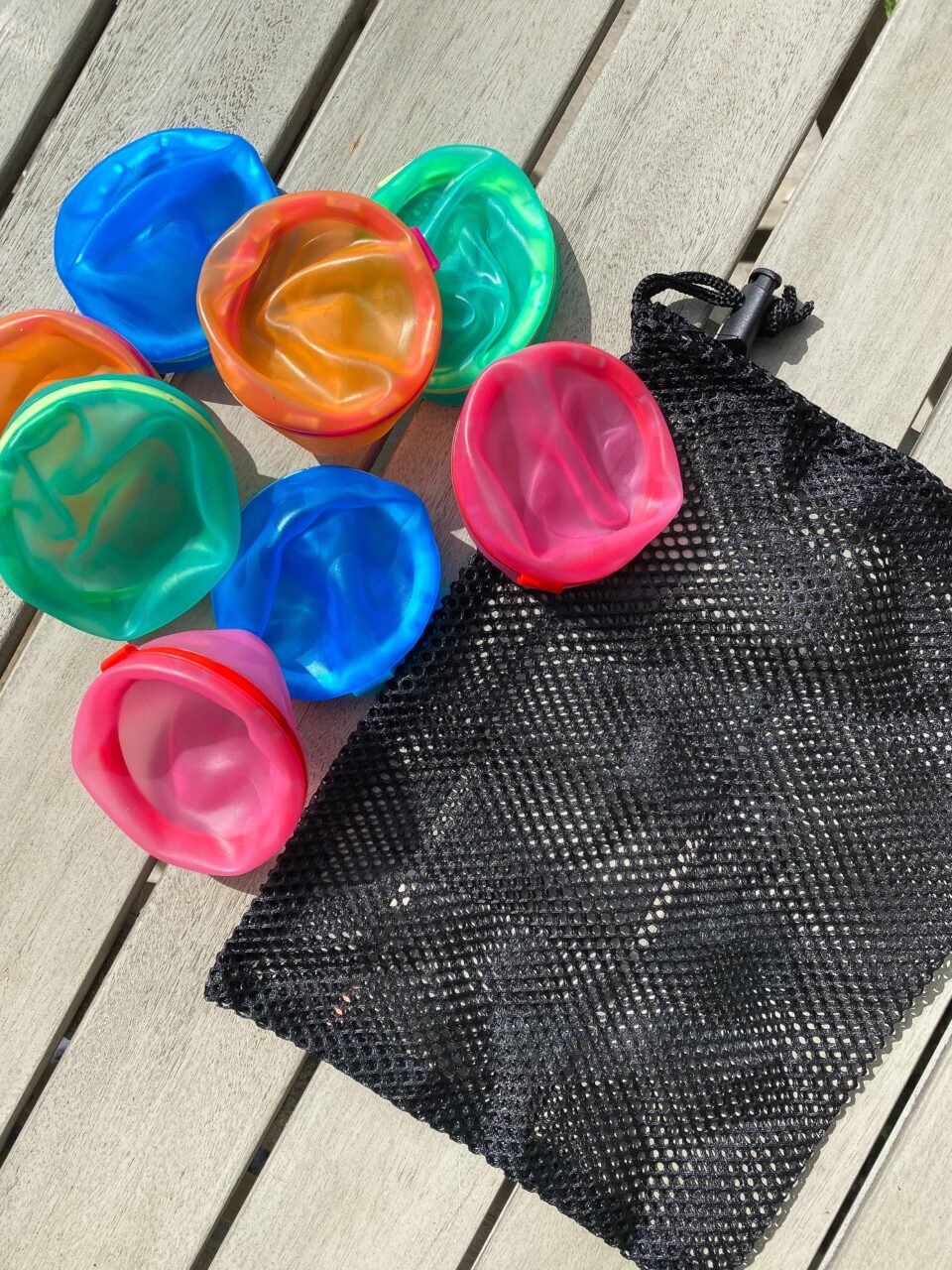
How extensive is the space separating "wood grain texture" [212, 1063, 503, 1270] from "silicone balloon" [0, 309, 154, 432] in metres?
0.54

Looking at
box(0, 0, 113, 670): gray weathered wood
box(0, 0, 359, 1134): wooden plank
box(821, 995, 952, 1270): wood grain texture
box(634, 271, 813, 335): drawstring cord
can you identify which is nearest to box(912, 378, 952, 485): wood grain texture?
box(634, 271, 813, 335): drawstring cord

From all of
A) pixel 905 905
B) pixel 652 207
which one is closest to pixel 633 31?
pixel 652 207

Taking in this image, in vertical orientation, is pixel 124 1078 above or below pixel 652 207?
below

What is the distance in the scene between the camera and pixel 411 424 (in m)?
0.66

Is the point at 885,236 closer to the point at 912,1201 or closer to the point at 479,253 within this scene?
the point at 479,253

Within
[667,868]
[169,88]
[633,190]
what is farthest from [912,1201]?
[169,88]

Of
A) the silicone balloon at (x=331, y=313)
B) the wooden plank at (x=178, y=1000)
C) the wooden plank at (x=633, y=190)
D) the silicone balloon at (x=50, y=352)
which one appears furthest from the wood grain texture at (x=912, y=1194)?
the silicone balloon at (x=50, y=352)

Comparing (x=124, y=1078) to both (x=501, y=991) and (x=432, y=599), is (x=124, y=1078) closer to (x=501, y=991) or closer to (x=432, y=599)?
(x=501, y=991)

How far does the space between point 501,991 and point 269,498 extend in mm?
388

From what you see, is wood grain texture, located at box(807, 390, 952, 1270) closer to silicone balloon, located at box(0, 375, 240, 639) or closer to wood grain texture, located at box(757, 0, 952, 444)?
wood grain texture, located at box(757, 0, 952, 444)

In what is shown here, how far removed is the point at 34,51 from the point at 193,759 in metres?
0.57

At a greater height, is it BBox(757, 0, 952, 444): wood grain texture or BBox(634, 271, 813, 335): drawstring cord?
BBox(757, 0, 952, 444): wood grain texture

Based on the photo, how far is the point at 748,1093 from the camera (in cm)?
61

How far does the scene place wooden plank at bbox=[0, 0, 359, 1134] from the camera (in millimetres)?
655
